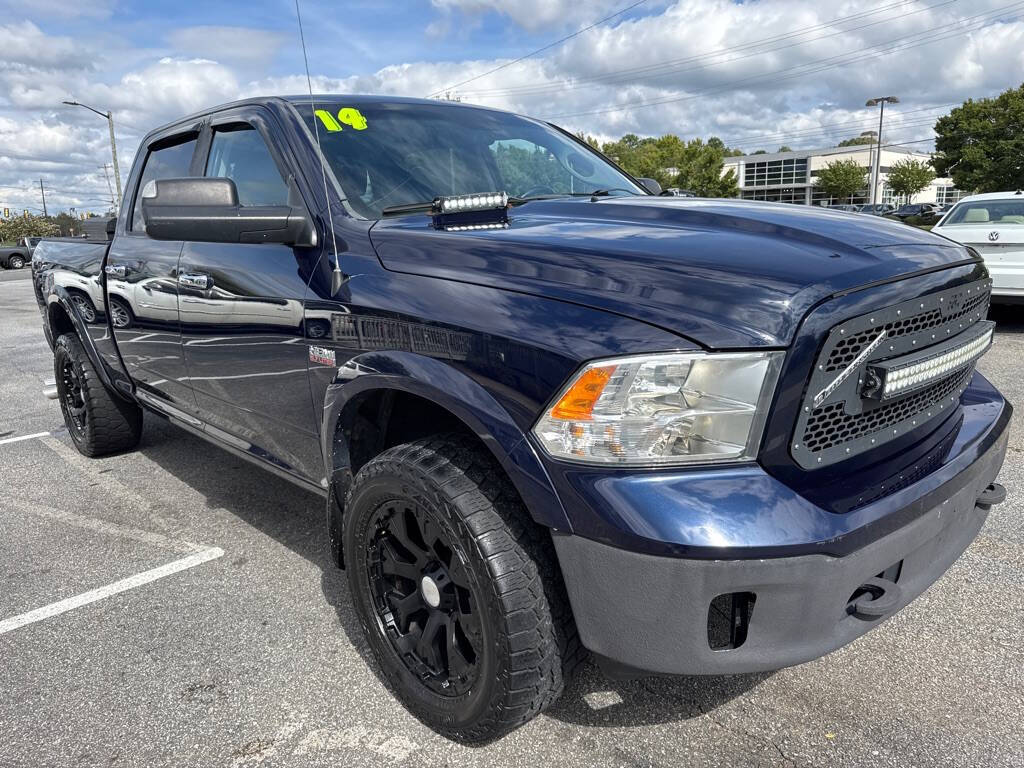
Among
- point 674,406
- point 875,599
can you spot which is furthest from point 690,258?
point 875,599

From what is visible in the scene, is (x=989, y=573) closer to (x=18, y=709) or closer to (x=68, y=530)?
(x=18, y=709)

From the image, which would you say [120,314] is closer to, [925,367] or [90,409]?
[90,409]

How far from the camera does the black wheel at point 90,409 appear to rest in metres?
4.57

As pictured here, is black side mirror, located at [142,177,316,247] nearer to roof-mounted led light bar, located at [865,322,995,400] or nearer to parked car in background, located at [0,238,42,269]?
roof-mounted led light bar, located at [865,322,995,400]

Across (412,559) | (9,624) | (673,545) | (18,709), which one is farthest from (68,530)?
(673,545)

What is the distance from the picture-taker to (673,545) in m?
1.55

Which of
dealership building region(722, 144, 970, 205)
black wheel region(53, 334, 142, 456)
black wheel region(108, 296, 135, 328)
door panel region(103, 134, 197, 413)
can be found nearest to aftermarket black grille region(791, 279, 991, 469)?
door panel region(103, 134, 197, 413)

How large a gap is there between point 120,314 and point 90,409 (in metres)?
1.03

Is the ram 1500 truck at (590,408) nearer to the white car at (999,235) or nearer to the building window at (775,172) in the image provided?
the white car at (999,235)

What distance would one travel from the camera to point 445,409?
2.04 m

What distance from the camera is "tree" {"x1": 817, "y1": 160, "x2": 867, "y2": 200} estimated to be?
72562 millimetres

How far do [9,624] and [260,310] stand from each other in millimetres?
1515

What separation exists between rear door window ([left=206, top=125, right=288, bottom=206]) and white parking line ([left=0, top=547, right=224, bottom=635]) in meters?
1.53

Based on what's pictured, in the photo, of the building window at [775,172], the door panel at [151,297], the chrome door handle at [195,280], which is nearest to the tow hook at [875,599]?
the chrome door handle at [195,280]
